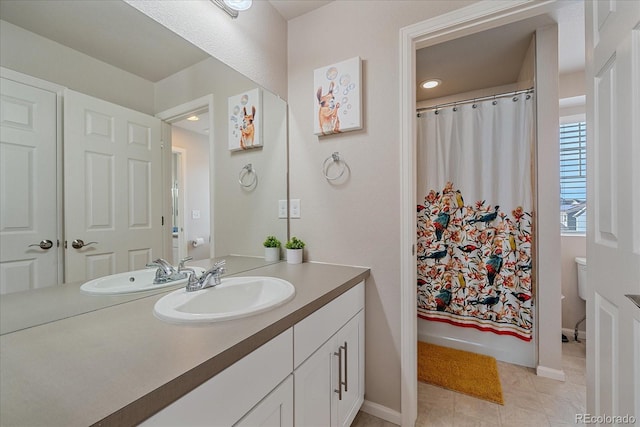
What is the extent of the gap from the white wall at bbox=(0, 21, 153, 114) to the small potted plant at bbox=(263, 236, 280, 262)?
36.5 inches

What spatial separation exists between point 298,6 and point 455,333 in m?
2.67

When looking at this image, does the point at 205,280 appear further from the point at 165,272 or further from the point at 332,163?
the point at 332,163

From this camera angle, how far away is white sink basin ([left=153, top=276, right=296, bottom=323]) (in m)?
0.77

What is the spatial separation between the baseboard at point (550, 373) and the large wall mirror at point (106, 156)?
7.05ft

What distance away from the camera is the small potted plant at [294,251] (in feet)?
5.44

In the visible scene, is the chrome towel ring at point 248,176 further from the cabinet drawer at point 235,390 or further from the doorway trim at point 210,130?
the cabinet drawer at point 235,390

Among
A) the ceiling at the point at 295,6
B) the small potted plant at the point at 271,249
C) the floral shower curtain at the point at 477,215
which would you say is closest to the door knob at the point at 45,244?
the small potted plant at the point at 271,249

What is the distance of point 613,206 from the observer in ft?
2.81

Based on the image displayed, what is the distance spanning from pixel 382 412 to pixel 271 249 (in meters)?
1.10

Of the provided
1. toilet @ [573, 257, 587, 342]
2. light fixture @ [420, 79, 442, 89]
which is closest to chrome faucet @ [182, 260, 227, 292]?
light fixture @ [420, 79, 442, 89]

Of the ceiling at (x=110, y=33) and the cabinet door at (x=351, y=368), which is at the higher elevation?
the ceiling at (x=110, y=33)

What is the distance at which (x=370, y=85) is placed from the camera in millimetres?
1513

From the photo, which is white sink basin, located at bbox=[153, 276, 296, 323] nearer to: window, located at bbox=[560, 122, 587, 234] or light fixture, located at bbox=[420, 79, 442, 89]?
light fixture, located at bbox=[420, 79, 442, 89]

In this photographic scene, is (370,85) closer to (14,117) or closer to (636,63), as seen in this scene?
(636,63)
